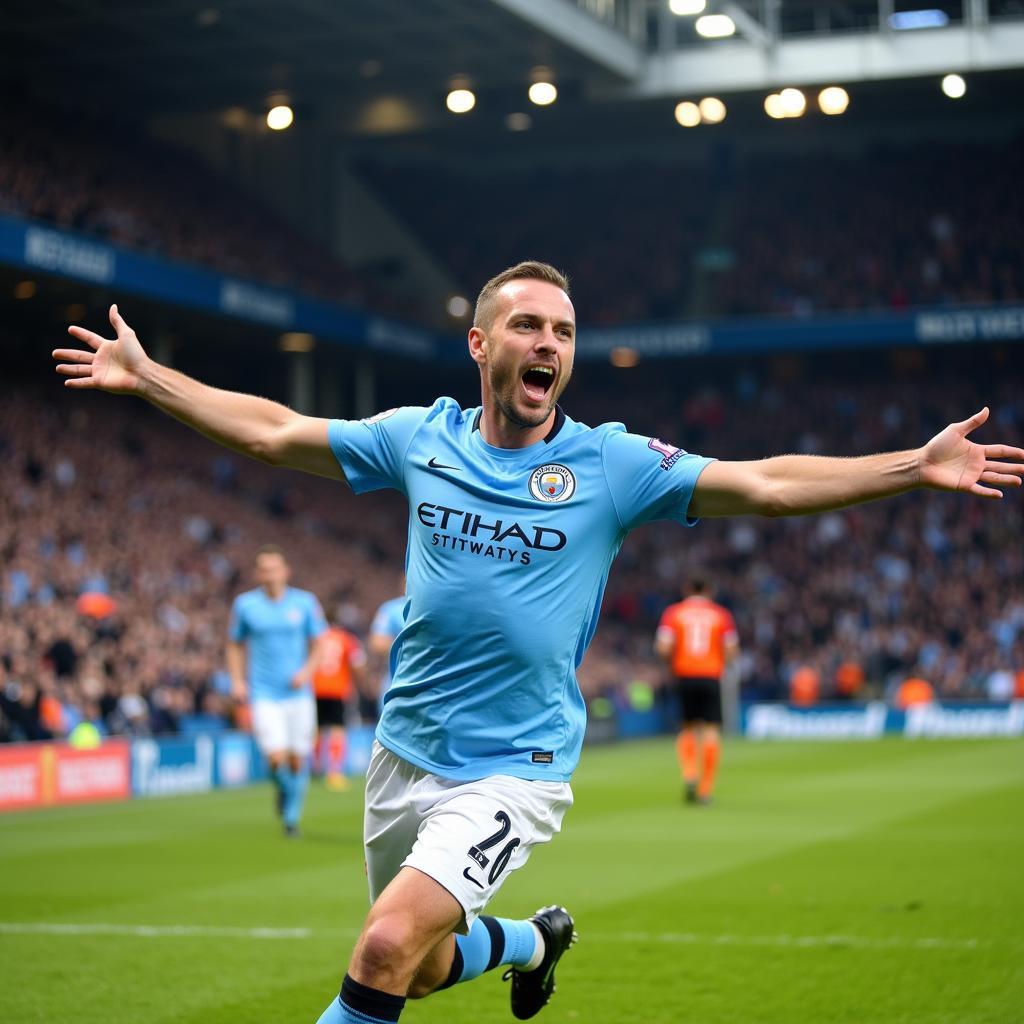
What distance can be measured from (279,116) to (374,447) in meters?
32.8

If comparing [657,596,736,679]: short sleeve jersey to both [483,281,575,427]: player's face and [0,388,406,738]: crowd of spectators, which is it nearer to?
[0,388,406,738]: crowd of spectators

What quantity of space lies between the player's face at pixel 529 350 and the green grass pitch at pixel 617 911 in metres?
3.12

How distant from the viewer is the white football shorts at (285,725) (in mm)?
14922

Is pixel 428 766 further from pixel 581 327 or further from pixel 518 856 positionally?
pixel 581 327

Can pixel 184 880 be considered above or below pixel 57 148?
below

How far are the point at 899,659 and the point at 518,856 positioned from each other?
32.6 m

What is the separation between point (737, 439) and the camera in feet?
141

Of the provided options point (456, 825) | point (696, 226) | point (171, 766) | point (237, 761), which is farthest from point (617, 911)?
point (696, 226)

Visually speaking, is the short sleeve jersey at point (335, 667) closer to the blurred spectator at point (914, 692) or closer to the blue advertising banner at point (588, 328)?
the blue advertising banner at point (588, 328)

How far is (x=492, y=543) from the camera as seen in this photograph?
5.27 metres

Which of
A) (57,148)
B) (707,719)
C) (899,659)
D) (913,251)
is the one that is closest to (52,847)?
(707,719)

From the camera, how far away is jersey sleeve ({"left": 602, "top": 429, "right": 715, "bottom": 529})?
5.27 meters

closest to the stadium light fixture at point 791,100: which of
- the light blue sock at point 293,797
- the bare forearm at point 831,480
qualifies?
the light blue sock at point 293,797

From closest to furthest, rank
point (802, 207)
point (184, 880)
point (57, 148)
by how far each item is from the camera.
A: 1. point (184, 880)
2. point (57, 148)
3. point (802, 207)
